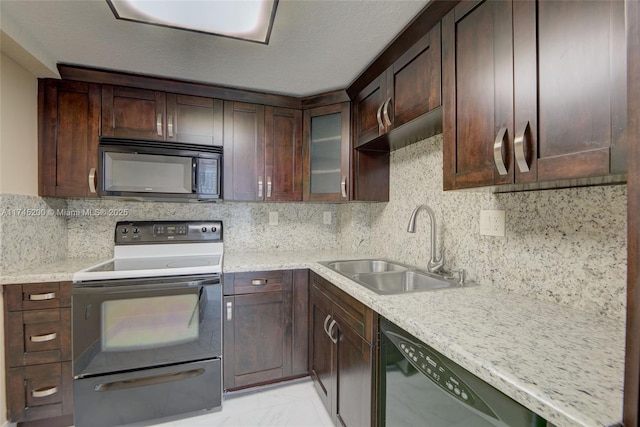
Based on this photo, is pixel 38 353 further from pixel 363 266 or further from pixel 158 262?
pixel 363 266

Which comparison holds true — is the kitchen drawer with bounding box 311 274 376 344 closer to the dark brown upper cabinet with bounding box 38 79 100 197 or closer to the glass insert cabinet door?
the glass insert cabinet door

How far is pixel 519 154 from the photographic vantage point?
820 mm

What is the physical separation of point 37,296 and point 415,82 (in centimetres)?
233

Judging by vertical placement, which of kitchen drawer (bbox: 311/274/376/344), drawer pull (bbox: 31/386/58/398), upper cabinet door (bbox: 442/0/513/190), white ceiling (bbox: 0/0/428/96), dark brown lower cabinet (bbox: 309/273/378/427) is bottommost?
drawer pull (bbox: 31/386/58/398)

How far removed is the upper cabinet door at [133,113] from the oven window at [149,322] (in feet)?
3.65

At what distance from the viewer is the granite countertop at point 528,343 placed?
1.70 ft

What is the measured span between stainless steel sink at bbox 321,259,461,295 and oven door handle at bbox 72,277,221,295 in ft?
2.68

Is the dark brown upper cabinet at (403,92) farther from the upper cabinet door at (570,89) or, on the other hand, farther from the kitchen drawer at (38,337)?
the kitchen drawer at (38,337)

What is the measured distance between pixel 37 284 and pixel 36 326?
23 cm

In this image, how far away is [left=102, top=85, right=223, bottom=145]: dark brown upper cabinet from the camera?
187 cm

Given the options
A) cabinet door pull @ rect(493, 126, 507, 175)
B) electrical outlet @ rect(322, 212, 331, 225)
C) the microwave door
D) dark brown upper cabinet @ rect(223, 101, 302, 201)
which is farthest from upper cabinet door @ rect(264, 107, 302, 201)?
cabinet door pull @ rect(493, 126, 507, 175)

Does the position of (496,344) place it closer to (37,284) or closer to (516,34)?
(516,34)

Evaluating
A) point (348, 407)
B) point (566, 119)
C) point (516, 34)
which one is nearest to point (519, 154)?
point (566, 119)

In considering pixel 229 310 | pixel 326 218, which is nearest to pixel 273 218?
pixel 326 218
